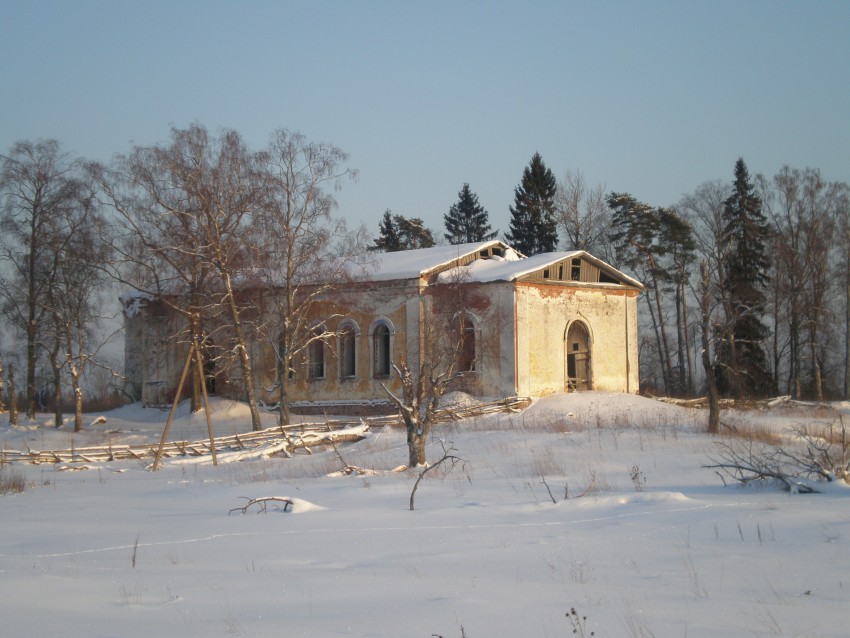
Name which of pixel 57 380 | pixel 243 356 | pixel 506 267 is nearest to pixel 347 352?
pixel 243 356

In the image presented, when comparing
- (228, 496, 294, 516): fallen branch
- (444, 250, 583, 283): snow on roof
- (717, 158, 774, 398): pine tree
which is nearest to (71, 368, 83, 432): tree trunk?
(444, 250, 583, 283): snow on roof

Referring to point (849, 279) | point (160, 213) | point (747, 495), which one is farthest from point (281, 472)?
point (849, 279)

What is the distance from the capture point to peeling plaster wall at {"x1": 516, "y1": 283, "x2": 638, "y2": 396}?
97.5 ft

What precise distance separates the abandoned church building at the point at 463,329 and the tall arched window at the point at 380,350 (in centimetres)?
4

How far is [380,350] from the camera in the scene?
32031mm

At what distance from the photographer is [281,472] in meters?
16.6

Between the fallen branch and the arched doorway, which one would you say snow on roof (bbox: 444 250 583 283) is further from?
the fallen branch

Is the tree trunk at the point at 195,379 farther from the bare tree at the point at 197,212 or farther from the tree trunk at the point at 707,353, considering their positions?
the tree trunk at the point at 707,353

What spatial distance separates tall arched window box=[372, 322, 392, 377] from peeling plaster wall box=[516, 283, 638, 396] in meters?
5.17

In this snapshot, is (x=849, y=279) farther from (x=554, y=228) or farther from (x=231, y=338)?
(x=231, y=338)

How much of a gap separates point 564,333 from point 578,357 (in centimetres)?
267

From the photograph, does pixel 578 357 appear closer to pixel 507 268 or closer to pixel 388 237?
pixel 507 268

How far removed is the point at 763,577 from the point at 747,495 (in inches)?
168

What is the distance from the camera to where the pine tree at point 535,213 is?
178ft
